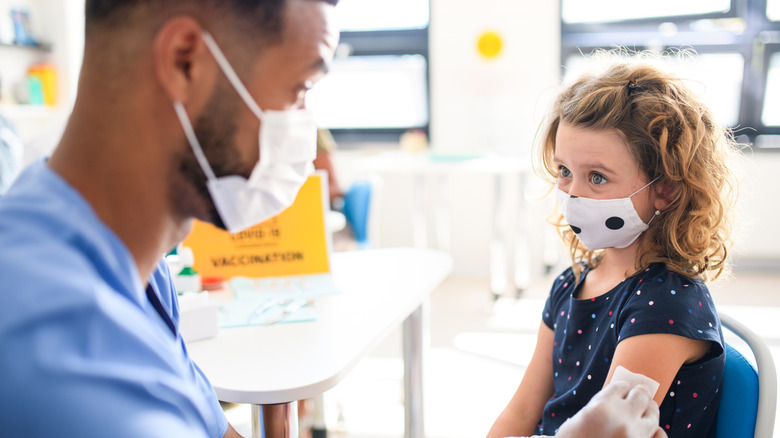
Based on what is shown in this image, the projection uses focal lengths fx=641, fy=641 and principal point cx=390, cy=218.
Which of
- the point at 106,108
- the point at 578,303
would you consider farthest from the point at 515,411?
the point at 106,108

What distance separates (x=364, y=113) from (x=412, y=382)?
3281 millimetres

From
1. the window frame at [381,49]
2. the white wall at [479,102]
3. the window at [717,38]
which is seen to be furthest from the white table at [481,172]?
the window at [717,38]

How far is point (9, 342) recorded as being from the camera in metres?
0.53

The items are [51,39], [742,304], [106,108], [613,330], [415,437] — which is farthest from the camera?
[51,39]

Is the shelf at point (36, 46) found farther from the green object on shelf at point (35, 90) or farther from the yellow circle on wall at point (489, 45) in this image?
the yellow circle on wall at point (489, 45)

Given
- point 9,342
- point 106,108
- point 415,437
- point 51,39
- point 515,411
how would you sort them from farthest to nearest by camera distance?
point 51,39
point 415,437
point 515,411
point 106,108
point 9,342

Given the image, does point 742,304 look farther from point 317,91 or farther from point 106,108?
point 106,108

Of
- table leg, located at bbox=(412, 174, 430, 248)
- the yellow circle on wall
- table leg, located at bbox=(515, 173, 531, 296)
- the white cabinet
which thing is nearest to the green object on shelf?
the white cabinet

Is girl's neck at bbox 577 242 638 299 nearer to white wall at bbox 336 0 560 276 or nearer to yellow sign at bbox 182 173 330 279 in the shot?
yellow sign at bbox 182 173 330 279

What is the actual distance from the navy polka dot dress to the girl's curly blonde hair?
0.18 ft

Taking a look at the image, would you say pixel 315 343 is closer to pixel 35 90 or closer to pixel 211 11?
pixel 211 11

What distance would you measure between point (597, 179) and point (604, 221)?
0.24ft

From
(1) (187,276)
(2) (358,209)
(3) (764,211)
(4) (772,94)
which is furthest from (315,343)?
(4) (772,94)

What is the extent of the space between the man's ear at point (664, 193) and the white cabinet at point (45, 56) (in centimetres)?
381
